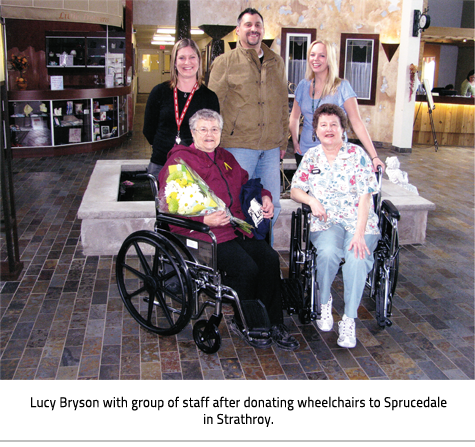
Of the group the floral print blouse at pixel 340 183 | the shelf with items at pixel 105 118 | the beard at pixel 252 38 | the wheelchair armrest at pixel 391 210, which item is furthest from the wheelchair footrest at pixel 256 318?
the shelf with items at pixel 105 118

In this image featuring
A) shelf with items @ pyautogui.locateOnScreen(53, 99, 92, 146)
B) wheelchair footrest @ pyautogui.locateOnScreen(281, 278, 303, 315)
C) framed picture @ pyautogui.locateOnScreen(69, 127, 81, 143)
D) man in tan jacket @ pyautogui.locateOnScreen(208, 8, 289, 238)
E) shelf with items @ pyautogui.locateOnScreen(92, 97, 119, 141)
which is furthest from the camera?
shelf with items @ pyautogui.locateOnScreen(92, 97, 119, 141)

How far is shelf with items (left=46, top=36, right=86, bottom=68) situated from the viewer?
419 inches

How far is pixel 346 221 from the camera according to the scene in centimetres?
298

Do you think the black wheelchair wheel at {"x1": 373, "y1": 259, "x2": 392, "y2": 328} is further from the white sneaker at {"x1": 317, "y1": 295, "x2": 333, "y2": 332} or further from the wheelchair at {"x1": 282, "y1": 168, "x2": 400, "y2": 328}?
the white sneaker at {"x1": 317, "y1": 295, "x2": 333, "y2": 332}

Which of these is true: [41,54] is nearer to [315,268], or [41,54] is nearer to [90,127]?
[90,127]

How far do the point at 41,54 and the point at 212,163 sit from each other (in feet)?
30.9

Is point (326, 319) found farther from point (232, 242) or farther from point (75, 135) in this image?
point (75, 135)

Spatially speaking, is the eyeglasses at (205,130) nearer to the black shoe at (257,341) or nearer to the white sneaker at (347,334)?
the black shoe at (257,341)

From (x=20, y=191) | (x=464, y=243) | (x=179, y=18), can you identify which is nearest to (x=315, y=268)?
(x=464, y=243)

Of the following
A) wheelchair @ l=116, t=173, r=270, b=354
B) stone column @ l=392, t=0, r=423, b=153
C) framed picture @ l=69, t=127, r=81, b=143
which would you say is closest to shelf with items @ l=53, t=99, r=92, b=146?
framed picture @ l=69, t=127, r=81, b=143

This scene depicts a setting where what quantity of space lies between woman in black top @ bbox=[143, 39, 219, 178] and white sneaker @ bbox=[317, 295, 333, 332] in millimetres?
1268

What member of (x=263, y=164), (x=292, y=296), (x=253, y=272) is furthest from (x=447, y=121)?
(x=253, y=272)

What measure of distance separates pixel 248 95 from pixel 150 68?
23.4m

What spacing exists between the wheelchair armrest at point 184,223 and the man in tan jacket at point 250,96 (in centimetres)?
86
